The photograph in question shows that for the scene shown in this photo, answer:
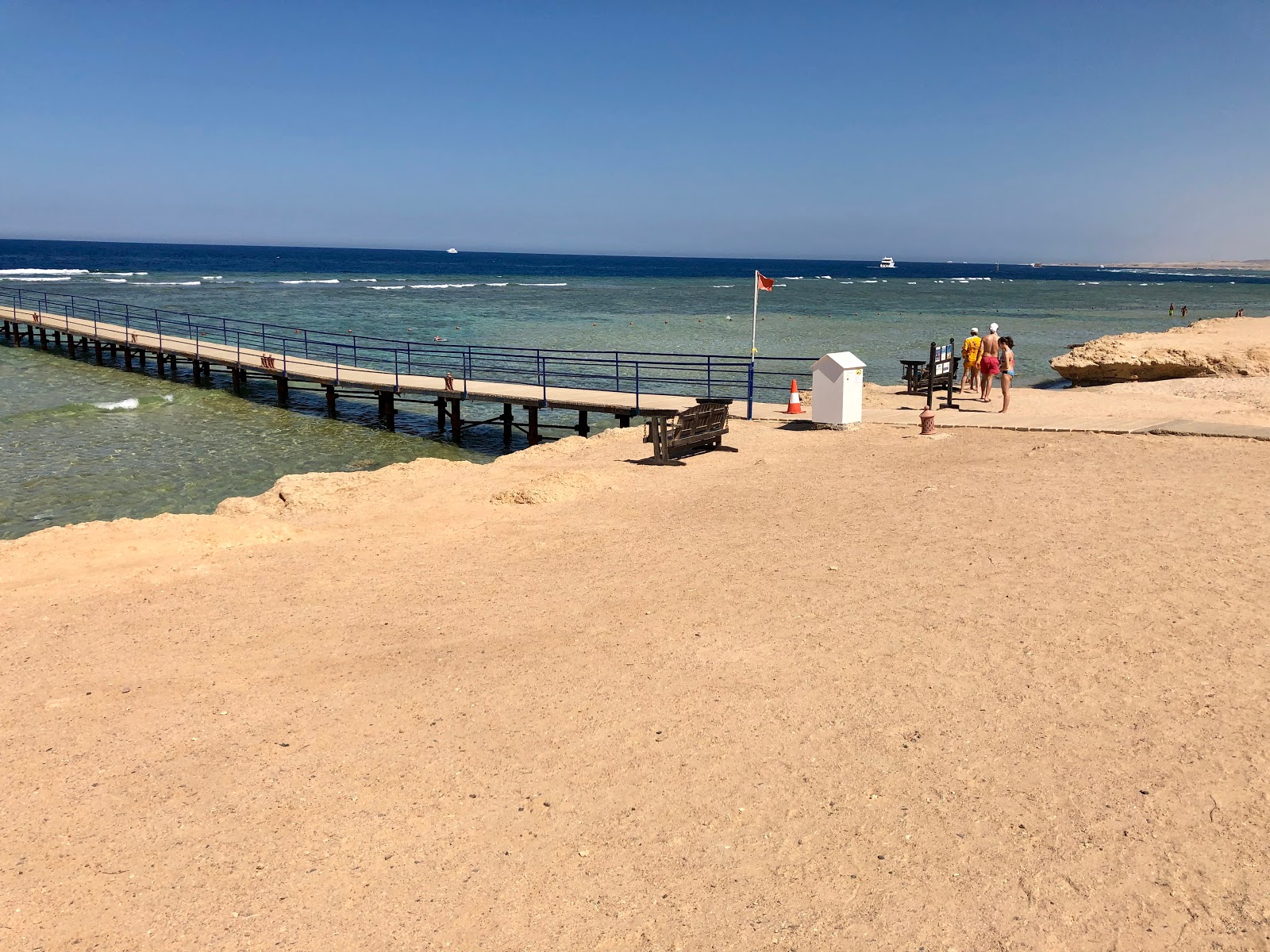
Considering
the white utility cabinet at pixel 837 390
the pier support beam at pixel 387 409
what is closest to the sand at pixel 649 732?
the white utility cabinet at pixel 837 390

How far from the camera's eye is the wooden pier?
20625mm

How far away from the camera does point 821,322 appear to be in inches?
2287

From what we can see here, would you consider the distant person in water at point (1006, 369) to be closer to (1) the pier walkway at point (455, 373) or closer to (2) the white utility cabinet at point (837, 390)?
(2) the white utility cabinet at point (837, 390)

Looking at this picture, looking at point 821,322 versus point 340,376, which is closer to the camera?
point 340,376

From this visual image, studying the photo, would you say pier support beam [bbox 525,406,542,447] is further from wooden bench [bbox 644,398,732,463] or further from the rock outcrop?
the rock outcrop

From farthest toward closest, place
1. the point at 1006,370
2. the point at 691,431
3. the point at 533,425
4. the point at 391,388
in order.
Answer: the point at 391,388
the point at 533,425
the point at 1006,370
the point at 691,431

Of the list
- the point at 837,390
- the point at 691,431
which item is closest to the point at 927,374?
the point at 837,390

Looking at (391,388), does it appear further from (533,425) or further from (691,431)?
(691,431)

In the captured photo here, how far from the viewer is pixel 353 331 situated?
4700 cm

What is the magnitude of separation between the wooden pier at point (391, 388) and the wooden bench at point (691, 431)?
3.85 m

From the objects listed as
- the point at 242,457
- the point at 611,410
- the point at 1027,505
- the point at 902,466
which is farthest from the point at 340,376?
the point at 1027,505

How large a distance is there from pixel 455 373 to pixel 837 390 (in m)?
16.9

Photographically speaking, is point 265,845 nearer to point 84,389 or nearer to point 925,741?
point 925,741

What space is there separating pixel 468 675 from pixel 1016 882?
159 inches
